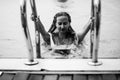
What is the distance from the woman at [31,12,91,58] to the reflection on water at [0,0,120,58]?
0.09 ft

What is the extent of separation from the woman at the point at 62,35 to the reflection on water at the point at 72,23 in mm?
28

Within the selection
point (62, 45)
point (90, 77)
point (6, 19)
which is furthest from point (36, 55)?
point (90, 77)

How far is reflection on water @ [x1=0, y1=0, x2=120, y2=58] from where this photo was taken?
1181mm

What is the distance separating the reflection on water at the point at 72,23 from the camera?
118 cm

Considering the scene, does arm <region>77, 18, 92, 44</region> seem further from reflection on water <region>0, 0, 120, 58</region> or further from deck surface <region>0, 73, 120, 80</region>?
deck surface <region>0, 73, 120, 80</region>

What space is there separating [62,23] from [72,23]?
2.6 inches

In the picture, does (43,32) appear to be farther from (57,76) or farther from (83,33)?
(57,76)

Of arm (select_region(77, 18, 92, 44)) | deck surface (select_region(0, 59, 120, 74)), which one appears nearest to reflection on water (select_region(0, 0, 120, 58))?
arm (select_region(77, 18, 92, 44))

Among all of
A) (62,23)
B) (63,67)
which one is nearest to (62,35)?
(62,23)

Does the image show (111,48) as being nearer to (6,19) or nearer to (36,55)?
(36,55)

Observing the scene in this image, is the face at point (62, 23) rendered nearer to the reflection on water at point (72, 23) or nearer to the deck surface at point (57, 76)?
the reflection on water at point (72, 23)

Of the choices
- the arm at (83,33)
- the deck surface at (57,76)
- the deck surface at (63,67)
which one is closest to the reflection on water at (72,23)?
the arm at (83,33)

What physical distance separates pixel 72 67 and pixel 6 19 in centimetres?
57

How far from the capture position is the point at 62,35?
3.91 ft
